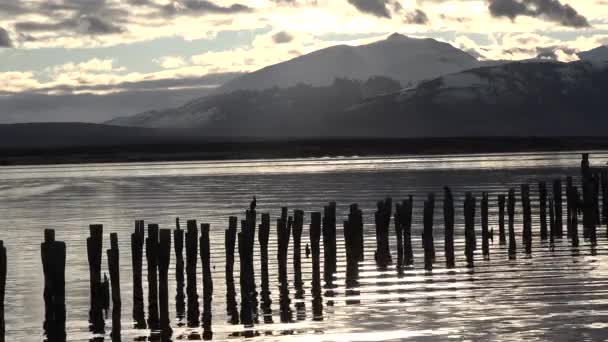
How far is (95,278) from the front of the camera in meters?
26.1

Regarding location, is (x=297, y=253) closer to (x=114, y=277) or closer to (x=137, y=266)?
(x=137, y=266)

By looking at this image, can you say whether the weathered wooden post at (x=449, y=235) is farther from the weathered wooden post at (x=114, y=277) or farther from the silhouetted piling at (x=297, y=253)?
the weathered wooden post at (x=114, y=277)

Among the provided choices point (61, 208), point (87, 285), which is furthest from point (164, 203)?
point (87, 285)

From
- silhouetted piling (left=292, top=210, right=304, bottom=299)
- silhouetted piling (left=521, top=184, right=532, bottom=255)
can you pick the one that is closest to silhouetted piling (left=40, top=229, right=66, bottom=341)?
silhouetted piling (left=292, top=210, right=304, bottom=299)

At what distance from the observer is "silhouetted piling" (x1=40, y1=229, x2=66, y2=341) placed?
23.1 m

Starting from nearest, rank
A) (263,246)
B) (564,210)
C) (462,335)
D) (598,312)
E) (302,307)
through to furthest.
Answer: (462,335) < (598,312) < (302,307) < (263,246) < (564,210)

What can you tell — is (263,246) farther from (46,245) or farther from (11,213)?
(11,213)

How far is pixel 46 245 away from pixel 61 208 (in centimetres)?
4643

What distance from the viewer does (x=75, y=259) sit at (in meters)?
38.6

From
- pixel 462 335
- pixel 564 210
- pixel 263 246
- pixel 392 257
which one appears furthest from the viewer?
pixel 564 210

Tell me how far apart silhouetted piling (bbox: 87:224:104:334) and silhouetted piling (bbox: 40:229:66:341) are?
4.69ft

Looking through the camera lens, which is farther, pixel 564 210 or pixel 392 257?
pixel 564 210

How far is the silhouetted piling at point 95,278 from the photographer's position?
1002 inches

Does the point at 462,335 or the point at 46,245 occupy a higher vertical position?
the point at 46,245
